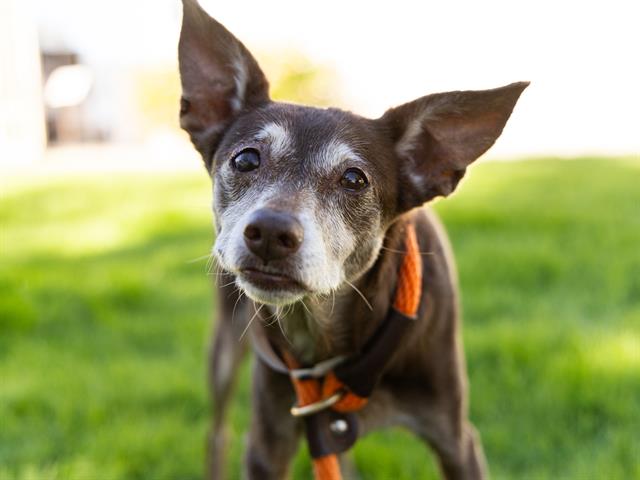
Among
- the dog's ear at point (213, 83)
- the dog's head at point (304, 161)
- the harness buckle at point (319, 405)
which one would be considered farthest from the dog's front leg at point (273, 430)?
the dog's ear at point (213, 83)

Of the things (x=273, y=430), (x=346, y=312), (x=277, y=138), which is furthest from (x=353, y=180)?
(x=273, y=430)

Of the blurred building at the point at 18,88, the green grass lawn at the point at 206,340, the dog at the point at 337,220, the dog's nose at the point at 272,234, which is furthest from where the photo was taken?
the blurred building at the point at 18,88

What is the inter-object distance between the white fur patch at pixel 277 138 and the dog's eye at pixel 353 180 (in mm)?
200

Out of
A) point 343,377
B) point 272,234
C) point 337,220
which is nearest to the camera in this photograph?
point 272,234

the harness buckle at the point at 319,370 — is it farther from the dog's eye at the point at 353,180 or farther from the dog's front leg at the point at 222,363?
the dog's front leg at the point at 222,363

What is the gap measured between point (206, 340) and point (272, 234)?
9.31ft

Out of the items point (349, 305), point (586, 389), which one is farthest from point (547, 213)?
point (349, 305)

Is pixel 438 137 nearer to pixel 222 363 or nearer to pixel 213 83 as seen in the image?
pixel 213 83

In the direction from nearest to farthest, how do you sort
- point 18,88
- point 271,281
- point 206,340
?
point 271,281 < point 206,340 < point 18,88

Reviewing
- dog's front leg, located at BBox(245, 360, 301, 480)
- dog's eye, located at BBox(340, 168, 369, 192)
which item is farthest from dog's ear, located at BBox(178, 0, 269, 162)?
dog's front leg, located at BBox(245, 360, 301, 480)

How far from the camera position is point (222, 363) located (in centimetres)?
385

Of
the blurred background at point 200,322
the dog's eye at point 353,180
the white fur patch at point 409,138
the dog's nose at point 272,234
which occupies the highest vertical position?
the white fur patch at point 409,138

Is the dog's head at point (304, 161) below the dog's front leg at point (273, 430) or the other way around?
the other way around

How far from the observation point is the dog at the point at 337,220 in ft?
8.11
